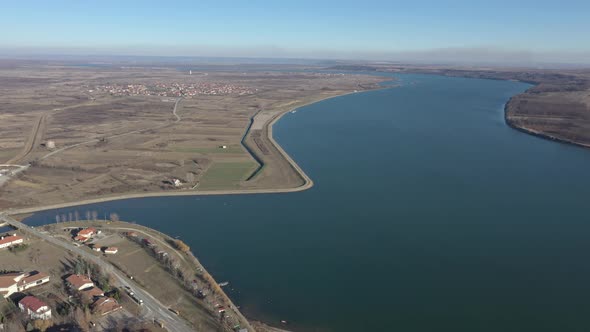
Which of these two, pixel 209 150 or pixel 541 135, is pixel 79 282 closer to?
pixel 209 150

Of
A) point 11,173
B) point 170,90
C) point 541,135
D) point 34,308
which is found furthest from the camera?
point 170,90

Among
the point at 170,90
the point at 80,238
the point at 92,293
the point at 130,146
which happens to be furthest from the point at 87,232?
the point at 170,90

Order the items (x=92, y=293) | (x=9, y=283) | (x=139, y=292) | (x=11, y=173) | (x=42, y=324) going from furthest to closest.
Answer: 1. (x=11, y=173)
2. (x=139, y=292)
3. (x=9, y=283)
4. (x=92, y=293)
5. (x=42, y=324)

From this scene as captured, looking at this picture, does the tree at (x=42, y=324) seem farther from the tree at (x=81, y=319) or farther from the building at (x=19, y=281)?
the building at (x=19, y=281)

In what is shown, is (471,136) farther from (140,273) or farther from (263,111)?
(140,273)

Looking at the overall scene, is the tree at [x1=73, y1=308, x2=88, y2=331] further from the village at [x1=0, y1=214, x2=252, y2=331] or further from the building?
the building

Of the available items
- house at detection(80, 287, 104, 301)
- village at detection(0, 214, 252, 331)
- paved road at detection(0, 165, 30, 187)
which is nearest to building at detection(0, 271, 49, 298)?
village at detection(0, 214, 252, 331)

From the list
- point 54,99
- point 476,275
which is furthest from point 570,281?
point 54,99
